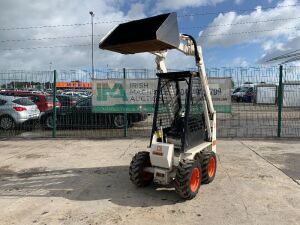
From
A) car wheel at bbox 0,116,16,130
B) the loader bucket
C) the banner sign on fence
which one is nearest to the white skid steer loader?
the loader bucket

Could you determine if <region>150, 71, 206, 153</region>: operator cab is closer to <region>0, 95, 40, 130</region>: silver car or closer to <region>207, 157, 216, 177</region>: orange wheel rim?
<region>207, 157, 216, 177</region>: orange wheel rim

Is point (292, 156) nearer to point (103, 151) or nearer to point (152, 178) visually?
point (152, 178)

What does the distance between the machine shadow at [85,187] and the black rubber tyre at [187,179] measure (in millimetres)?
234

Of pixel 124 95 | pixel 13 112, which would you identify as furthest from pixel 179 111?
pixel 13 112

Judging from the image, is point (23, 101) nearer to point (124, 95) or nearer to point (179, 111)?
point (124, 95)

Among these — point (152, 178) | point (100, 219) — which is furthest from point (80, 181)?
point (100, 219)

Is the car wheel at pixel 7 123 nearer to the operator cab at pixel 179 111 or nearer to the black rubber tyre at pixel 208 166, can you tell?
the operator cab at pixel 179 111

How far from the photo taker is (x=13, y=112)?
14875 mm

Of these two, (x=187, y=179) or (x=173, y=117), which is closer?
(x=187, y=179)

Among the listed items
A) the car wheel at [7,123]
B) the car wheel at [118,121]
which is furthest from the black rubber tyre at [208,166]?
the car wheel at [7,123]

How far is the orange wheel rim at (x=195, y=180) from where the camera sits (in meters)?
5.85

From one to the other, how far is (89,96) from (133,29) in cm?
811

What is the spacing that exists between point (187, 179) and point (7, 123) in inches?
→ 451

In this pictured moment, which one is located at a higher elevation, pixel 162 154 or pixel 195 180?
pixel 162 154
